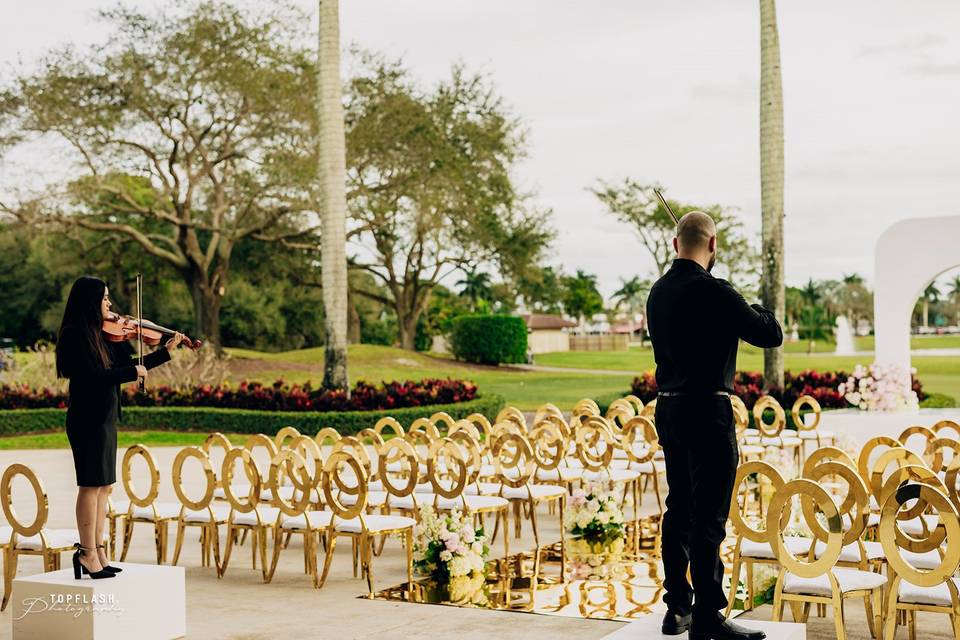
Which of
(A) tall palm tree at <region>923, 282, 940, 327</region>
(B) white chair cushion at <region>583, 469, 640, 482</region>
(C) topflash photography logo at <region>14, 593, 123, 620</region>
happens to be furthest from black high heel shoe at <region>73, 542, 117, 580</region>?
(A) tall palm tree at <region>923, 282, 940, 327</region>

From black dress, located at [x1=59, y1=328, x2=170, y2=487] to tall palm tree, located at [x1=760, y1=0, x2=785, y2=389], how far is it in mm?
13716

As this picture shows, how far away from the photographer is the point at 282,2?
28203 mm

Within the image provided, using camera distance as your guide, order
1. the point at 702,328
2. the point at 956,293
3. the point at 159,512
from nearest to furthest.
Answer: the point at 702,328, the point at 159,512, the point at 956,293

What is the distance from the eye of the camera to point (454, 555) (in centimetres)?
787

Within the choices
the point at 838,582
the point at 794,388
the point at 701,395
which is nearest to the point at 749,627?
the point at 838,582

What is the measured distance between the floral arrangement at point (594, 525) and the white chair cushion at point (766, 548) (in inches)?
102

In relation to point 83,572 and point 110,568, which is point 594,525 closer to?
point 110,568

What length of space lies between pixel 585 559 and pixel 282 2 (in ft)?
74.0

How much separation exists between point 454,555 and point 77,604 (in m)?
2.70

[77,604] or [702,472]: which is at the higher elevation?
[702,472]

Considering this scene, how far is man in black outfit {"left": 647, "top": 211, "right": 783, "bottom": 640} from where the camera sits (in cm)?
465

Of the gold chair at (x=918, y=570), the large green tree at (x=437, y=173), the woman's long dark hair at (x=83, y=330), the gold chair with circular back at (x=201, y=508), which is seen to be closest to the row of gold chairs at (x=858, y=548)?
the gold chair at (x=918, y=570)

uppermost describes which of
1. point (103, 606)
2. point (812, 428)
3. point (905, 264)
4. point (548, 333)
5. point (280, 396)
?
point (905, 264)

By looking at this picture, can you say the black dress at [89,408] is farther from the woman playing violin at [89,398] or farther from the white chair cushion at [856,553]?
the white chair cushion at [856,553]
